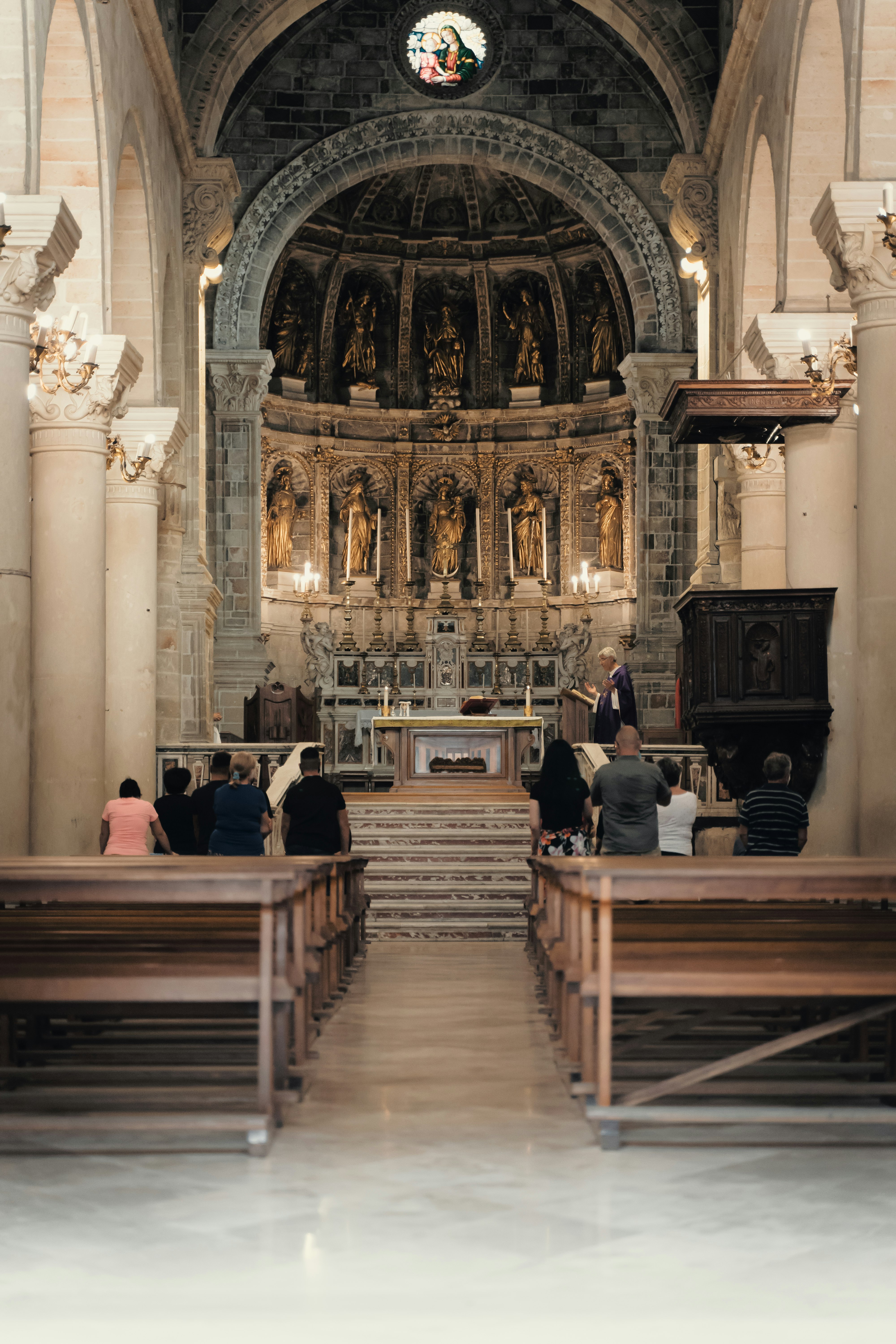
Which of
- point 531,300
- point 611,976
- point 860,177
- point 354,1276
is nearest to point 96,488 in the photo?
point 860,177

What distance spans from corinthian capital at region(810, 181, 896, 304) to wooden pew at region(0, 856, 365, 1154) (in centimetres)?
532

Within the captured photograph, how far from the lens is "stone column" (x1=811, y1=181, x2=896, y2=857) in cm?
980

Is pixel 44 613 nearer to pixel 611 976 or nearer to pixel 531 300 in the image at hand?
pixel 611 976

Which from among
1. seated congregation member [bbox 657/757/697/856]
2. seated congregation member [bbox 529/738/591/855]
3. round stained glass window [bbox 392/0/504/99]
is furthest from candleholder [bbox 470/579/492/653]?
seated congregation member [bbox 657/757/697/856]

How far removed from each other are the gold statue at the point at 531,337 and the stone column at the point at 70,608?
15.3 metres

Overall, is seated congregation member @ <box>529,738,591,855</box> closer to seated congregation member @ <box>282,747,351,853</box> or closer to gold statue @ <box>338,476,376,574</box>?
seated congregation member @ <box>282,747,351,853</box>

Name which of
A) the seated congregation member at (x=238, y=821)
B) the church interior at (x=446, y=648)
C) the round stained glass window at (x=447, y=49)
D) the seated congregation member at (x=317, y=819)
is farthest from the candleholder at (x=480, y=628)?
the seated congregation member at (x=238, y=821)

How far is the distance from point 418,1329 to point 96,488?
10.0 meters

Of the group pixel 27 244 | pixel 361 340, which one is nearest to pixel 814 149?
pixel 27 244

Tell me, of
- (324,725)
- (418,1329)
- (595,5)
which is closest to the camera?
(418,1329)

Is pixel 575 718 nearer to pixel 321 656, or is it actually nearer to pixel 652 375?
pixel 321 656

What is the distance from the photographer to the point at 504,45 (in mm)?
24156

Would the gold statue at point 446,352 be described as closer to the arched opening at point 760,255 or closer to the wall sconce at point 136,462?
the arched opening at point 760,255

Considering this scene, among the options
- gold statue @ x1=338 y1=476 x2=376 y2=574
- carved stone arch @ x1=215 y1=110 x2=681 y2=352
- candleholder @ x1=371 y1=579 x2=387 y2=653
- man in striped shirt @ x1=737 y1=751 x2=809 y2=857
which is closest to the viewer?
man in striped shirt @ x1=737 y1=751 x2=809 y2=857
